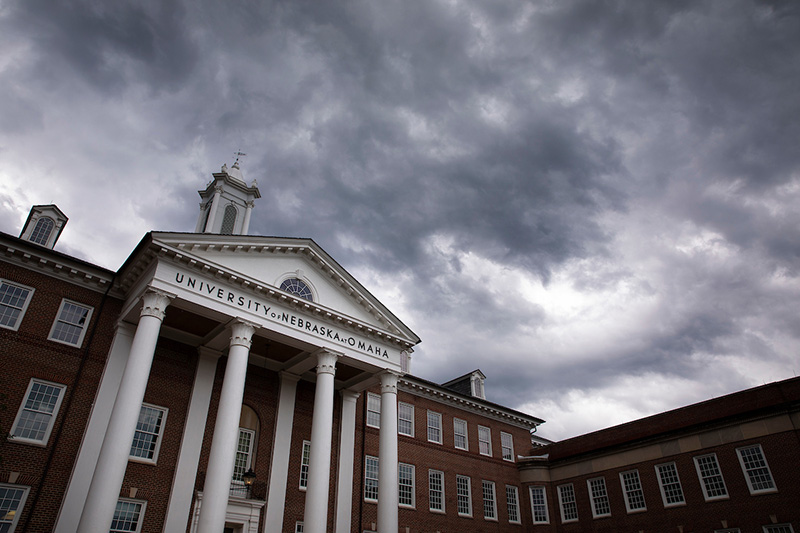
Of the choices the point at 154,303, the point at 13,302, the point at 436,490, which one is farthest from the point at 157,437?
the point at 436,490

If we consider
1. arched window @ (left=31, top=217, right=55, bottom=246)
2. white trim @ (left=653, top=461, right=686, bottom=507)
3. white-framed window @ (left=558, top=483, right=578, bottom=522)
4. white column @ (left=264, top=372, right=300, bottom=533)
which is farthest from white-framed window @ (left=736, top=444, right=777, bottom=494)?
arched window @ (left=31, top=217, right=55, bottom=246)

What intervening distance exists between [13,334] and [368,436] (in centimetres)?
1836

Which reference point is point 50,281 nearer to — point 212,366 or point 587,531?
point 212,366

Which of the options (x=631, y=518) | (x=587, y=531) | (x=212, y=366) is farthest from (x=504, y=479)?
(x=212, y=366)

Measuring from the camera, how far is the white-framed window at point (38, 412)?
20.5 meters

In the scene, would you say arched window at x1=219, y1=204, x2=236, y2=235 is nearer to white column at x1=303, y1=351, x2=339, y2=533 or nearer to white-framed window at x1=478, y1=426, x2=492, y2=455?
white column at x1=303, y1=351, x2=339, y2=533

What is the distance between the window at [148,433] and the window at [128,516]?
1.76 meters

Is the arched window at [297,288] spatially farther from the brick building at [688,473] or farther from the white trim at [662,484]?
the white trim at [662,484]

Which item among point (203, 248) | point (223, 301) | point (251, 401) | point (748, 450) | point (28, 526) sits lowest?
point (28, 526)

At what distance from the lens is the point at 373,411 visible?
108ft

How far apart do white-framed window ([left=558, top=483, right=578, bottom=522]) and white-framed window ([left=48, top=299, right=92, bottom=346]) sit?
30666mm

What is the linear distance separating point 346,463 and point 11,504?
1494 cm

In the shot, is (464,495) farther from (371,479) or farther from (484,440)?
(371,479)

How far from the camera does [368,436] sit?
31.6m
